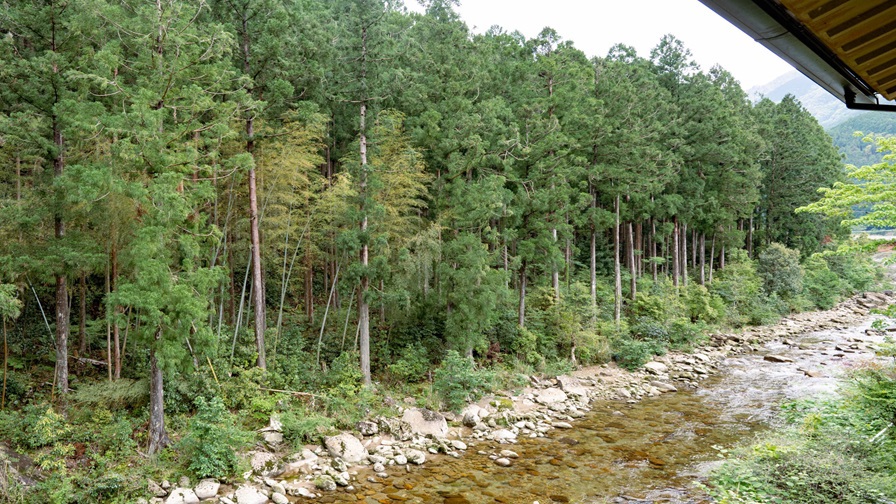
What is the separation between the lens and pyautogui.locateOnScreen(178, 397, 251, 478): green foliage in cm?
883

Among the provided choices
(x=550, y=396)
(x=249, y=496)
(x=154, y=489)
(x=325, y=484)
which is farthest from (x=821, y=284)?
(x=154, y=489)

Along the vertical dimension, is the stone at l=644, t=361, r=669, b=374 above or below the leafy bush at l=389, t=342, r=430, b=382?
below

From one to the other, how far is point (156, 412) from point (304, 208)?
8102 millimetres

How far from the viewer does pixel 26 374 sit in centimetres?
1139

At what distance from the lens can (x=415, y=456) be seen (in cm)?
1038

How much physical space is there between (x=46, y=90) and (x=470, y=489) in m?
11.3

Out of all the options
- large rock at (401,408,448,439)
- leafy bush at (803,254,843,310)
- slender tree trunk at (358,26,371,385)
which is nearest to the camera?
large rock at (401,408,448,439)

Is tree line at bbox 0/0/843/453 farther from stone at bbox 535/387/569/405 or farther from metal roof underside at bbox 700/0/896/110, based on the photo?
metal roof underside at bbox 700/0/896/110

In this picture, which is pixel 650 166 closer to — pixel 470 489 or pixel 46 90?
pixel 470 489

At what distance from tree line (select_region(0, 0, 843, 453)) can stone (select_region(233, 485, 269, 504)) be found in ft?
6.62

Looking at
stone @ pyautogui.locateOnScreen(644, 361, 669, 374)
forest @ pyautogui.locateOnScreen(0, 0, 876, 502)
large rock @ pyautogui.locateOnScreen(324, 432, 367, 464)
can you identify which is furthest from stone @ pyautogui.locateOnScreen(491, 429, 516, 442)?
stone @ pyautogui.locateOnScreen(644, 361, 669, 374)

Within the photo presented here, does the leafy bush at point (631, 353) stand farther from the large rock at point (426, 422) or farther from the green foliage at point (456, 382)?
the large rock at point (426, 422)

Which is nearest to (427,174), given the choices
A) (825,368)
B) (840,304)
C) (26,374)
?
(26,374)

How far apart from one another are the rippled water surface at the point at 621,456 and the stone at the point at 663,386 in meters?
0.57
